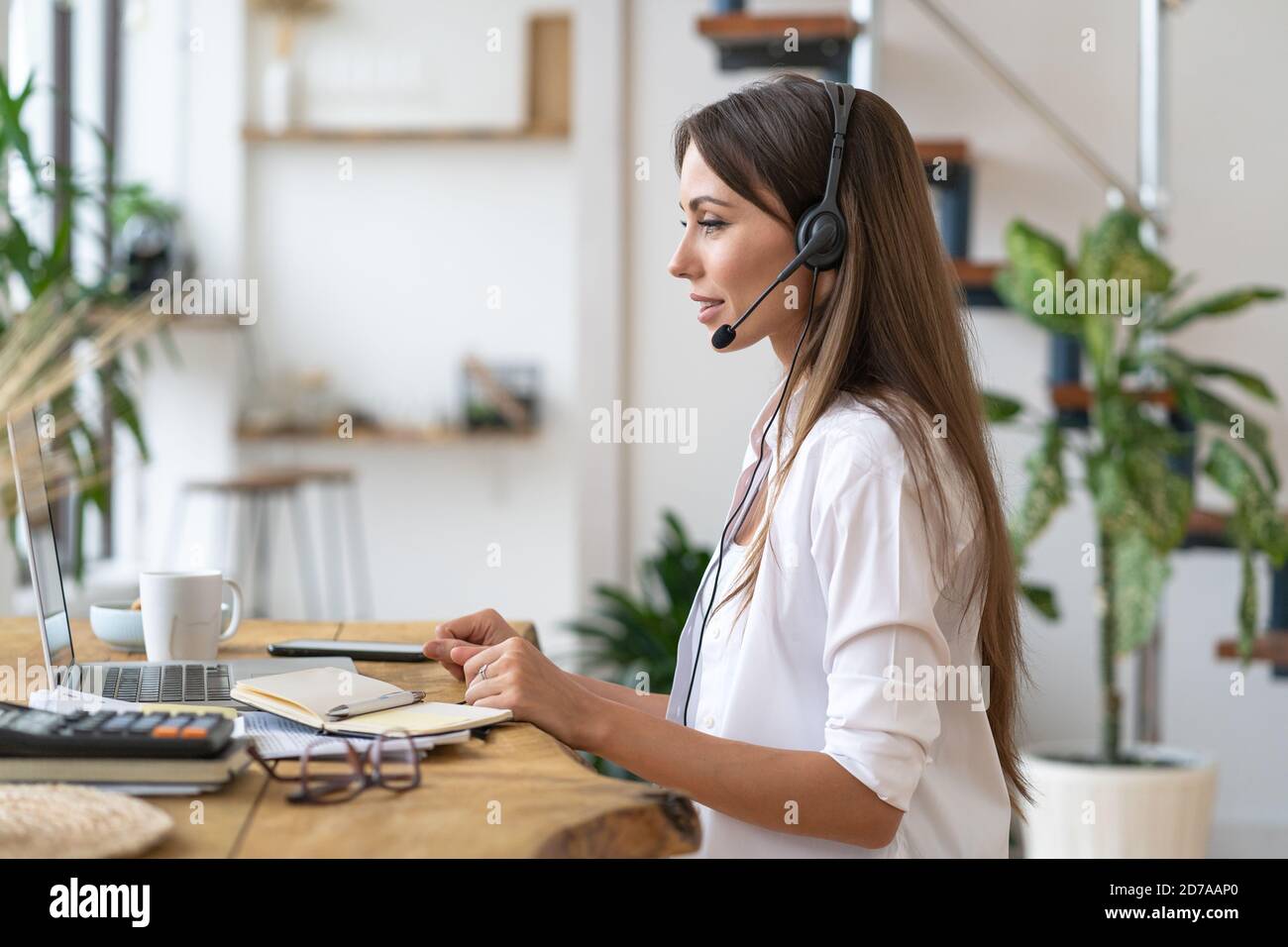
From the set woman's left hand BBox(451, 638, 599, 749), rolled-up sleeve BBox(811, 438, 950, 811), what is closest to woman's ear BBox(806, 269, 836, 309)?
rolled-up sleeve BBox(811, 438, 950, 811)

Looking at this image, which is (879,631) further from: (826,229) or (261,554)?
(261,554)

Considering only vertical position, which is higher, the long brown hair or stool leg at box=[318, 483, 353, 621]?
the long brown hair

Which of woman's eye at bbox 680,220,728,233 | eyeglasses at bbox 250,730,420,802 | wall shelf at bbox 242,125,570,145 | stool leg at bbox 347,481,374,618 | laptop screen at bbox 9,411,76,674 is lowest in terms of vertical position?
stool leg at bbox 347,481,374,618

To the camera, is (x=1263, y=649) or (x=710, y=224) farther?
(x=1263, y=649)

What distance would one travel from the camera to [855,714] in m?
1.05

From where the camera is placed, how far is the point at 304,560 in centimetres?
565

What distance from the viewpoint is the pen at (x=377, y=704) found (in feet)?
3.44

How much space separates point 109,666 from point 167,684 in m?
0.10

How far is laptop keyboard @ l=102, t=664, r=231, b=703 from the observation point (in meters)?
1.16

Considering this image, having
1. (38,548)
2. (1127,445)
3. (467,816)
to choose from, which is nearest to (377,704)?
(467,816)

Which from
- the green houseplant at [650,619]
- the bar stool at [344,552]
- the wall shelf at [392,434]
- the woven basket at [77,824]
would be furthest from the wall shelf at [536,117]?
the woven basket at [77,824]

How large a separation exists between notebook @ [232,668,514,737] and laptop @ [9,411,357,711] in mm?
32

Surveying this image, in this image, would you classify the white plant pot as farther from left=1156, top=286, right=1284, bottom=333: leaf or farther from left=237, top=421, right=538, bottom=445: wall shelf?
left=237, top=421, right=538, bottom=445: wall shelf

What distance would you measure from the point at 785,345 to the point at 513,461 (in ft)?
14.5
